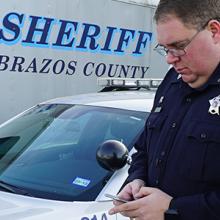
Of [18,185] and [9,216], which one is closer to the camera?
[9,216]

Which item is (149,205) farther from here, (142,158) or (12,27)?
(12,27)

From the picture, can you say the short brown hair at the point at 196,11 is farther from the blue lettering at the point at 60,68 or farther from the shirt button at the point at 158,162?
the blue lettering at the point at 60,68

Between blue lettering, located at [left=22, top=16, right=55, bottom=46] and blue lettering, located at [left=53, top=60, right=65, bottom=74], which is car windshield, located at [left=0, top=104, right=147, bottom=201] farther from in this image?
blue lettering, located at [left=53, top=60, right=65, bottom=74]

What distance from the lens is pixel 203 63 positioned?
1860 mm

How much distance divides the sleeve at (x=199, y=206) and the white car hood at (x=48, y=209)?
963mm

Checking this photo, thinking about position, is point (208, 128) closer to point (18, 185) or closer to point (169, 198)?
point (169, 198)

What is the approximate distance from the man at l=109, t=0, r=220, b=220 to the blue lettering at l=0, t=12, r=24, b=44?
16.2 ft

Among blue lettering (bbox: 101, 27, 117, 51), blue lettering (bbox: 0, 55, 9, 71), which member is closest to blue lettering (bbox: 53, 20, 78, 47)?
blue lettering (bbox: 101, 27, 117, 51)

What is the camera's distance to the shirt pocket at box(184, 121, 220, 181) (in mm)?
1770

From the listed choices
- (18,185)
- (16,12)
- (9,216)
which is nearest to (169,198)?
(9,216)

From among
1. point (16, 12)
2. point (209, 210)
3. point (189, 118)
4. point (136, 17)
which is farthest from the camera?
point (136, 17)

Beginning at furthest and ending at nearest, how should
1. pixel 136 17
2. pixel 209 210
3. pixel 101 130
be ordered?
pixel 136 17 < pixel 101 130 < pixel 209 210

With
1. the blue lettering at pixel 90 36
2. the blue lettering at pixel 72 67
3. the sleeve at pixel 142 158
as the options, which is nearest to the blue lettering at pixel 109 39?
the blue lettering at pixel 90 36

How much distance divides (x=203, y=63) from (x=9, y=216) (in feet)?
4.10
